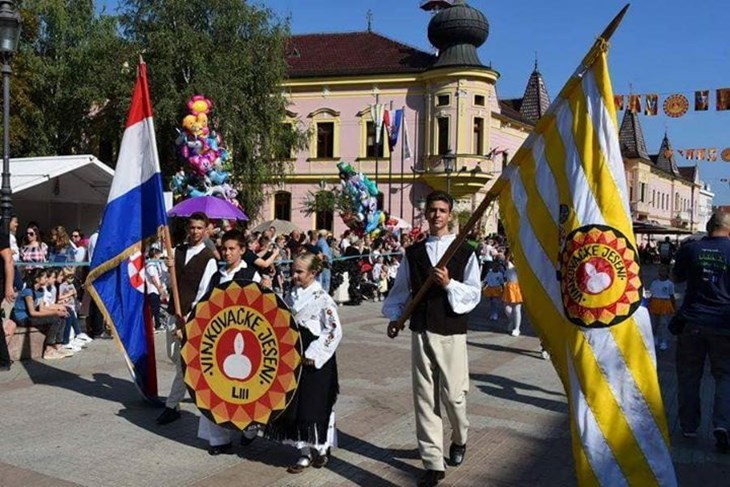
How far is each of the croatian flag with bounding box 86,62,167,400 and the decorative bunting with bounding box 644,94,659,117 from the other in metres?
24.5

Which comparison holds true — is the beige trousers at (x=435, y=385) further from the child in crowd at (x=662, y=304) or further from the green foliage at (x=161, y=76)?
the green foliage at (x=161, y=76)

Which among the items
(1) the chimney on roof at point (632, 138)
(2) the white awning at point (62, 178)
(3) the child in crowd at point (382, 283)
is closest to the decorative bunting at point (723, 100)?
(3) the child in crowd at point (382, 283)

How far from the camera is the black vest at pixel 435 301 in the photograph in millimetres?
4918

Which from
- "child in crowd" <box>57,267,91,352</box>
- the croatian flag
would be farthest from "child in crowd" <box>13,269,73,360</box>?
the croatian flag

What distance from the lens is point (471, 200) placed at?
38656mm

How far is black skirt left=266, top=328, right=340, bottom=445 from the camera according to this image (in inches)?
202

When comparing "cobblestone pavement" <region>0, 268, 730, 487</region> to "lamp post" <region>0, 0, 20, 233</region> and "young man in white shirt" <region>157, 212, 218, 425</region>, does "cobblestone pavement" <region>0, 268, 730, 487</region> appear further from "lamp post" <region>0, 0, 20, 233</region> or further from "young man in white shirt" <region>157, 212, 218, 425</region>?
"lamp post" <region>0, 0, 20, 233</region>

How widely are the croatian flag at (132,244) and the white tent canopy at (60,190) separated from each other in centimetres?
809

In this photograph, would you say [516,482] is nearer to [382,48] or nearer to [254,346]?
[254,346]

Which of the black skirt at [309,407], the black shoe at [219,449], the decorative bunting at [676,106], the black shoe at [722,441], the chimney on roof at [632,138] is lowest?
the black shoe at [722,441]

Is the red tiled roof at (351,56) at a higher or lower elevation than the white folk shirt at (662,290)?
higher

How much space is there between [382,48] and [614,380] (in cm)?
4093

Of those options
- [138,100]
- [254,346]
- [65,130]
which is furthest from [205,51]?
[254,346]

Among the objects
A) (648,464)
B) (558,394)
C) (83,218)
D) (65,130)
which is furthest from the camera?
(65,130)
